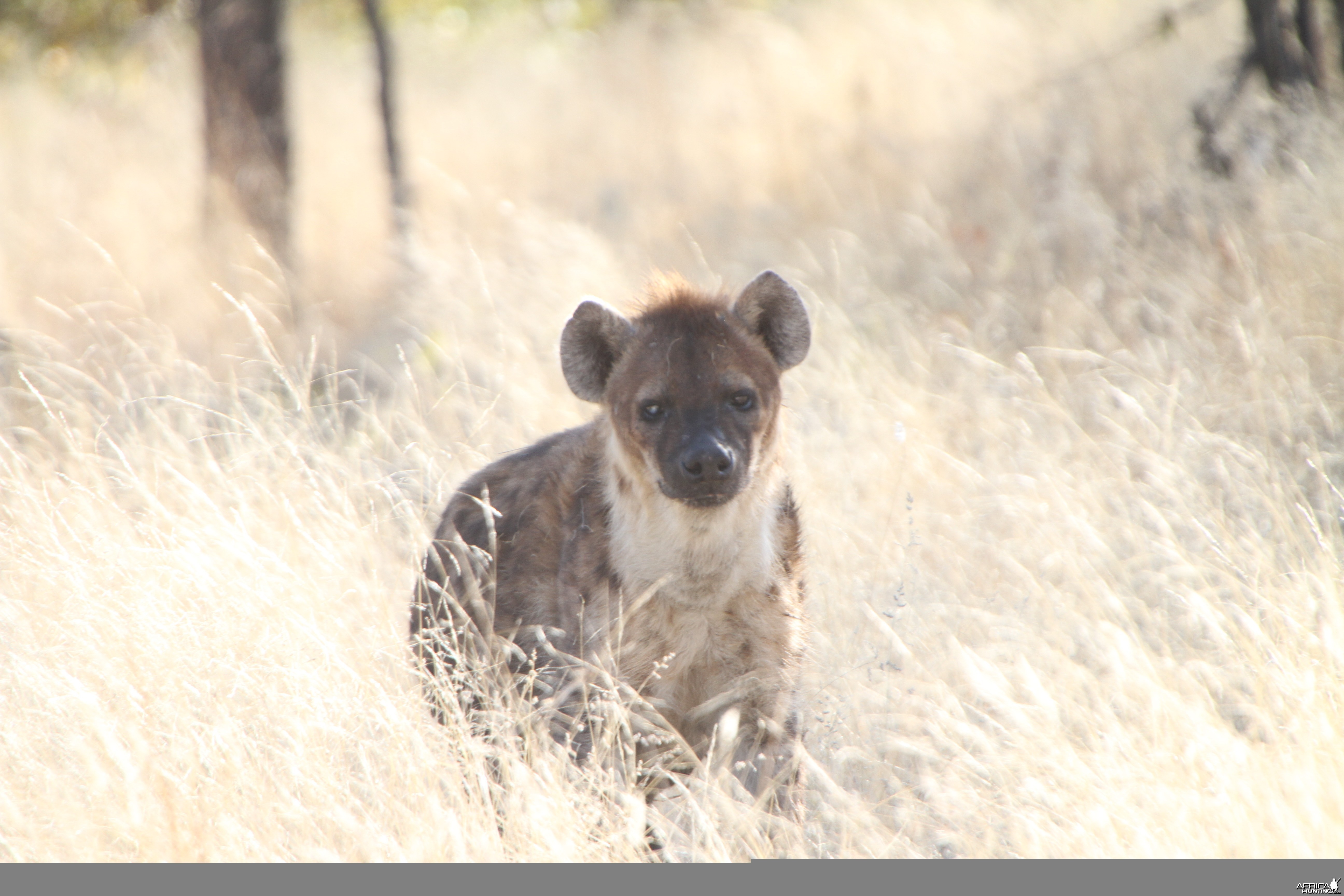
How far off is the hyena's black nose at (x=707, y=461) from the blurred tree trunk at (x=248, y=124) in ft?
18.4

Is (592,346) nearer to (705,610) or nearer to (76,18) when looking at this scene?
(705,610)

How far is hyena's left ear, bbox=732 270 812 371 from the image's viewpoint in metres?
3.61

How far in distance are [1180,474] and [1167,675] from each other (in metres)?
0.95

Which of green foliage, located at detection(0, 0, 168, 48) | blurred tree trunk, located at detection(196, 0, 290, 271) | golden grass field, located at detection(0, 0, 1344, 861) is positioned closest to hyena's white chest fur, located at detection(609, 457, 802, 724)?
golden grass field, located at detection(0, 0, 1344, 861)

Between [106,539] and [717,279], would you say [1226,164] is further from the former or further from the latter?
[106,539]

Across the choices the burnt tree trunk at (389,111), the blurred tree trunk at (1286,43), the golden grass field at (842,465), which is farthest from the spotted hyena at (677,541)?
the burnt tree trunk at (389,111)

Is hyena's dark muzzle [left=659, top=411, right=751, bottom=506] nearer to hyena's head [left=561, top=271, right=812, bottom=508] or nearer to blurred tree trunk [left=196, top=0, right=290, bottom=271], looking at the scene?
hyena's head [left=561, top=271, right=812, bottom=508]

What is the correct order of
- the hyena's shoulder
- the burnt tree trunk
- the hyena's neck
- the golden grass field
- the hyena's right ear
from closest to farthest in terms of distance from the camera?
the golden grass field
the hyena's neck
the hyena's right ear
the hyena's shoulder
the burnt tree trunk

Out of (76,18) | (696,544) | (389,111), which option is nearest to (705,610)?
(696,544)

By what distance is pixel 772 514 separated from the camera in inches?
139

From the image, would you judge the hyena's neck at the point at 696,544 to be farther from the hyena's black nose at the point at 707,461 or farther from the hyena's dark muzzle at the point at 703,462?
the hyena's black nose at the point at 707,461

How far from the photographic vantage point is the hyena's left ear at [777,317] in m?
3.61

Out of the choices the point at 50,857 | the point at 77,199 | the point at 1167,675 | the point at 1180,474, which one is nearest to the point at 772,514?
the point at 1167,675

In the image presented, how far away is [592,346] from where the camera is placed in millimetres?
3680
